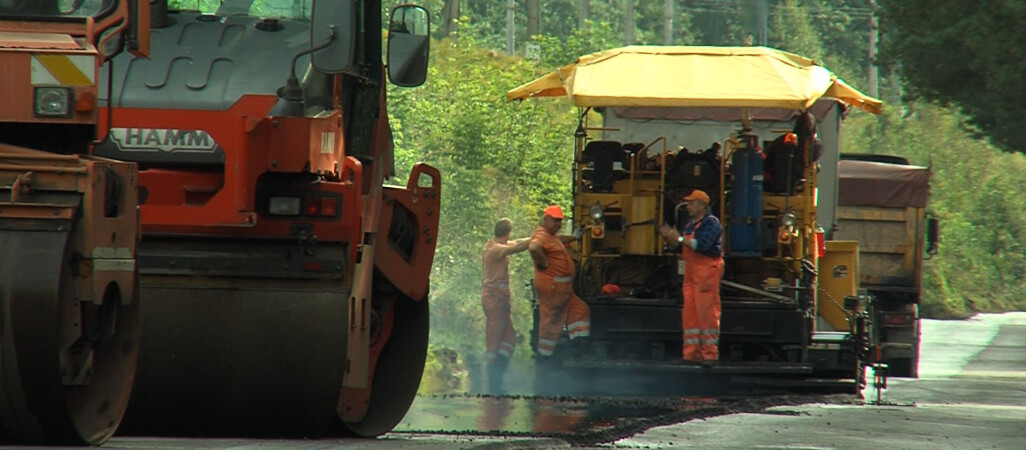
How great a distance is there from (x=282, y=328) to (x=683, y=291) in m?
6.49

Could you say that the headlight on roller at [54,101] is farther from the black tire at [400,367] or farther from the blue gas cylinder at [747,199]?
the blue gas cylinder at [747,199]

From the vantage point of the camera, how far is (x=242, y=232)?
25.0 feet

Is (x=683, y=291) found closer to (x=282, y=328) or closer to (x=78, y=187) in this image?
(x=282, y=328)

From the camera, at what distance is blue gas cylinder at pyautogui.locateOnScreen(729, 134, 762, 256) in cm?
1377

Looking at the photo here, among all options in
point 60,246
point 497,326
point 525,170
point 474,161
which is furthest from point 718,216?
point 525,170

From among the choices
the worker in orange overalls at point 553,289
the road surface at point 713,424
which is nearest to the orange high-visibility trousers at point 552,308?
the worker in orange overalls at point 553,289

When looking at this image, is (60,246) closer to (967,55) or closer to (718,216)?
(718,216)

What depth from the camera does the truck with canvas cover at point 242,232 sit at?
7.51 metres

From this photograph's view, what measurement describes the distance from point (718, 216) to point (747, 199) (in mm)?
631

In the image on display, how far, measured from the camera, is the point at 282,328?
758 centimetres

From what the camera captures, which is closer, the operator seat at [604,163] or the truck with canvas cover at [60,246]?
the truck with canvas cover at [60,246]

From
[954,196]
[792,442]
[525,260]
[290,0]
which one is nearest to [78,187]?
[290,0]

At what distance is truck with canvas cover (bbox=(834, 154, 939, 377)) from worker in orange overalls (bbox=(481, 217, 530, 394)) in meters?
3.92

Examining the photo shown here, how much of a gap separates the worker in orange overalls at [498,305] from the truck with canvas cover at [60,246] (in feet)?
31.5
